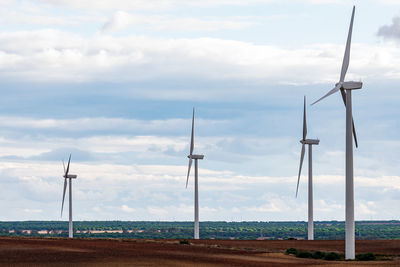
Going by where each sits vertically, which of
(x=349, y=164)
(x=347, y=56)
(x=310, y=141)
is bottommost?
(x=349, y=164)

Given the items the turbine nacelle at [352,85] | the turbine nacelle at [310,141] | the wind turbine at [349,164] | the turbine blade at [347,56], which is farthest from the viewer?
the turbine nacelle at [310,141]

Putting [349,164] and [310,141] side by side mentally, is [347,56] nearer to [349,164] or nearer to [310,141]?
[349,164]

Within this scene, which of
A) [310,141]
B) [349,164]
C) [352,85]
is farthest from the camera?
[310,141]

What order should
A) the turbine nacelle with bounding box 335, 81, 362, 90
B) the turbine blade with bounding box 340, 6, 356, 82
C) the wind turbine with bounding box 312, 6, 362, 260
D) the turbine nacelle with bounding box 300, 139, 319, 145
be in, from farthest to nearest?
the turbine nacelle with bounding box 300, 139, 319, 145 < the turbine blade with bounding box 340, 6, 356, 82 < the turbine nacelle with bounding box 335, 81, 362, 90 < the wind turbine with bounding box 312, 6, 362, 260

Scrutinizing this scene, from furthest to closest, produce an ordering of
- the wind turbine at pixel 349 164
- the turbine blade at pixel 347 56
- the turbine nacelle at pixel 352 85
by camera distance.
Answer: the turbine blade at pixel 347 56, the turbine nacelle at pixel 352 85, the wind turbine at pixel 349 164

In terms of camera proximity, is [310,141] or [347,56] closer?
[347,56]

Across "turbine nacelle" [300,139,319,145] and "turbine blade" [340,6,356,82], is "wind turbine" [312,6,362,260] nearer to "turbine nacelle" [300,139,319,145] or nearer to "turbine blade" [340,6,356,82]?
"turbine blade" [340,6,356,82]

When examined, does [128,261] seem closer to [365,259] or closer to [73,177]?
[365,259]

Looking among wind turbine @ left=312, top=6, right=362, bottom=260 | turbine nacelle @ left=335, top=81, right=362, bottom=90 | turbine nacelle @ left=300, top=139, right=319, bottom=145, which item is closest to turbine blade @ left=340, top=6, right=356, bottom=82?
wind turbine @ left=312, top=6, right=362, bottom=260

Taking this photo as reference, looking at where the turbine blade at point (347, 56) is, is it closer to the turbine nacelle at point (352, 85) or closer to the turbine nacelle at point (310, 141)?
the turbine nacelle at point (352, 85)

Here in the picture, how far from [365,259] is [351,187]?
9301mm

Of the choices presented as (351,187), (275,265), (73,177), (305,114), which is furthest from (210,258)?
(73,177)

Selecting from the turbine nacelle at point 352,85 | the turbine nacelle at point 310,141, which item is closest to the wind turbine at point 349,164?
the turbine nacelle at point 352,85

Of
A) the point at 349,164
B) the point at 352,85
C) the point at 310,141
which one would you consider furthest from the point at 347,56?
the point at 310,141
